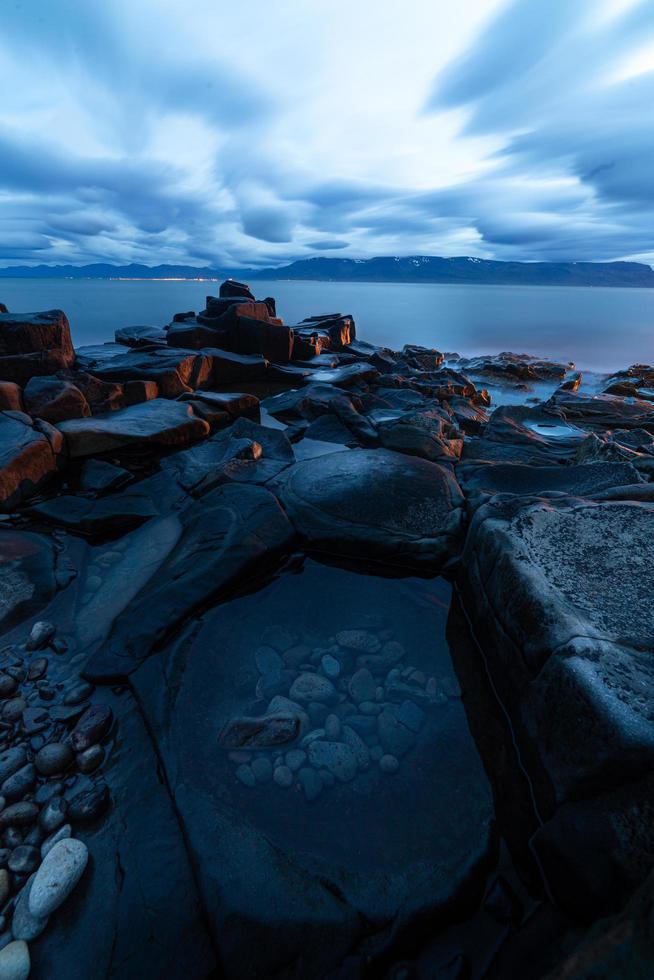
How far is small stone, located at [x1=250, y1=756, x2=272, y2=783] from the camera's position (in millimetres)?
2236

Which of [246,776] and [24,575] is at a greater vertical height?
[24,575]

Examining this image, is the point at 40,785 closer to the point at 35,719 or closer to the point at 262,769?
the point at 35,719

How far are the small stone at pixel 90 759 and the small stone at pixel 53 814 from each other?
0.55 ft

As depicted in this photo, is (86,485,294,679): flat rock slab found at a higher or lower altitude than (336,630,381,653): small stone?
higher

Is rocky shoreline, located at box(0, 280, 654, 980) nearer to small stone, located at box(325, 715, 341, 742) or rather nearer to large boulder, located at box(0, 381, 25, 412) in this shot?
small stone, located at box(325, 715, 341, 742)

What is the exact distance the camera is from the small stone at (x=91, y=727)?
92.7 inches

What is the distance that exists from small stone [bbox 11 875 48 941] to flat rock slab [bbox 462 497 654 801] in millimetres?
2181

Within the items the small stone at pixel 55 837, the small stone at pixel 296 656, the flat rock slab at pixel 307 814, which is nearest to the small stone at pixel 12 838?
the small stone at pixel 55 837

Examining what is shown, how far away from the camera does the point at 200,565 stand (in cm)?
348

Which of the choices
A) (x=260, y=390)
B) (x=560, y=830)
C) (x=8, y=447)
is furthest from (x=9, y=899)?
(x=260, y=390)

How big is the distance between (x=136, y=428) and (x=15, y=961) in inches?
222

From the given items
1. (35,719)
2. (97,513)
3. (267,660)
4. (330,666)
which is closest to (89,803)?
(35,719)

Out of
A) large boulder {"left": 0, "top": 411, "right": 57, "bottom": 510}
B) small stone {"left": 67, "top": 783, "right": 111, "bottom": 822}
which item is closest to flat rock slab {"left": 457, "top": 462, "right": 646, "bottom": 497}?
small stone {"left": 67, "top": 783, "right": 111, "bottom": 822}

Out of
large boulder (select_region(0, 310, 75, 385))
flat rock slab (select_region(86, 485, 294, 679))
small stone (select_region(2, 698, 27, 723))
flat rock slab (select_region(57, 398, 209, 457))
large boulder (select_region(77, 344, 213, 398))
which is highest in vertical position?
large boulder (select_region(0, 310, 75, 385))
